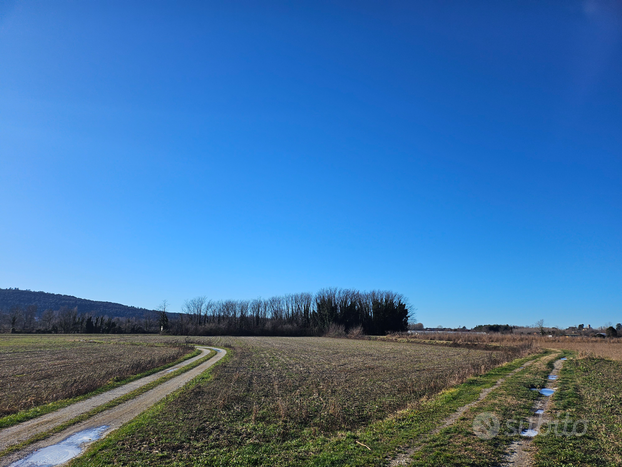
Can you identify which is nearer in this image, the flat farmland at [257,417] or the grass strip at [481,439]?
the grass strip at [481,439]

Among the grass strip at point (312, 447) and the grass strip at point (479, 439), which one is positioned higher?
the grass strip at point (479, 439)

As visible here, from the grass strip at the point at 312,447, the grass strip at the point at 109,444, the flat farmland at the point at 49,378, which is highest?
the grass strip at the point at 312,447

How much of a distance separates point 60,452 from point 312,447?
7532 millimetres

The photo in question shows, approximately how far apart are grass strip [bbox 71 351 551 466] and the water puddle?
546mm

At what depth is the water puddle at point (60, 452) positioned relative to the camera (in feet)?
33.0

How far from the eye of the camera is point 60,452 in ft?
35.9

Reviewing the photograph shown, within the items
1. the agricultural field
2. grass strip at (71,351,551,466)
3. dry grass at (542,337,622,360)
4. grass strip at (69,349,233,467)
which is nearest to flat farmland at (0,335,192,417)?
the agricultural field

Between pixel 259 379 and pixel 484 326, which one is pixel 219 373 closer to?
pixel 259 379

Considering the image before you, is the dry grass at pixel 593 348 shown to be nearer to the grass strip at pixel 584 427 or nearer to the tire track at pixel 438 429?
the grass strip at pixel 584 427


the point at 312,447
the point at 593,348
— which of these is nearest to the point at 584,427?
the point at 312,447

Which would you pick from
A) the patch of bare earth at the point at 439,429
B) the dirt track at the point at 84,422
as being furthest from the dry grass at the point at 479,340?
the dirt track at the point at 84,422

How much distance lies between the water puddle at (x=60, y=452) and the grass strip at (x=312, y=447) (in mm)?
546

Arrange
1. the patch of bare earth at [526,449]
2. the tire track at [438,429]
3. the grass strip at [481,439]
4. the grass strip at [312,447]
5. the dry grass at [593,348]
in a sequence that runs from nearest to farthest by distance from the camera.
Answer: the patch of bare earth at [526,449] → the grass strip at [481,439] → the tire track at [438,429] → the grass strip at [312,447] → the dry grass at [593,348]

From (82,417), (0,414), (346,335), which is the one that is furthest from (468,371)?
(346,335)
